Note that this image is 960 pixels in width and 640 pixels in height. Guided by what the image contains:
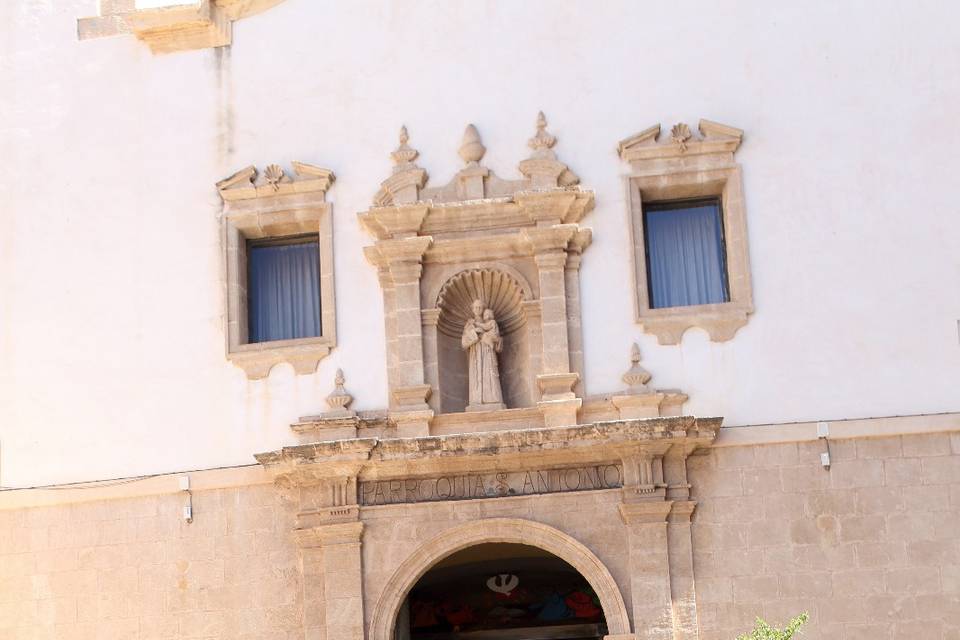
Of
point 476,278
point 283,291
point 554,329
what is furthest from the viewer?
point 283,291

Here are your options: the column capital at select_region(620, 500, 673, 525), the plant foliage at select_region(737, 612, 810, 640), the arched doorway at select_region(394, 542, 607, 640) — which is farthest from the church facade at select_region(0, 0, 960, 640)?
the arched doorway at select_region(394, 542, 607, 640)

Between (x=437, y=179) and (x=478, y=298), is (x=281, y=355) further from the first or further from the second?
(x=437, y=179)

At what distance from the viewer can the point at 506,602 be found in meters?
21.1

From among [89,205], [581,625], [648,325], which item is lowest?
[581,625]

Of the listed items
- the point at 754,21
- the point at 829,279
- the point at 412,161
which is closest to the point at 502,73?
the point at 412,161

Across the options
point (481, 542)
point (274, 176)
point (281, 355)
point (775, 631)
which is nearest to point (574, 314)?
point (481, 542)

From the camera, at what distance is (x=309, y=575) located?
17.7 metres

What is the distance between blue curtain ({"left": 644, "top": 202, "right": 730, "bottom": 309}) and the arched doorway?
3.60m

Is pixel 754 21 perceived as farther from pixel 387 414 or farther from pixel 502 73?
pixel 387 414

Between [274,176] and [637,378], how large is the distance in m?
4.07

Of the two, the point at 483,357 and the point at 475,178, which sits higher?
the point at 475,178

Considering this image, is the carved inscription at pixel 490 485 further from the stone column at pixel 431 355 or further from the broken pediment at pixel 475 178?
the broken pediment at pixel 475 178

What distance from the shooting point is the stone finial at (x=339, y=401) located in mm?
18047

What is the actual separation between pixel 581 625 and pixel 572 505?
3.47m
